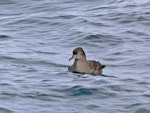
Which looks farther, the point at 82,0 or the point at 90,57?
the point at 82,0

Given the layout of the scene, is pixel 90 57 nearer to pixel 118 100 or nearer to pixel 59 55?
pixel 59 55

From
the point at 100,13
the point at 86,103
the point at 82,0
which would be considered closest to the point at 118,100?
the point at 86,103

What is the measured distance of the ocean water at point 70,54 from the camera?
50.2ft

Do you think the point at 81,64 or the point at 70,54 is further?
the point at 70,54

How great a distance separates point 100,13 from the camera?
25.2 m

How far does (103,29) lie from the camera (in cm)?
2312

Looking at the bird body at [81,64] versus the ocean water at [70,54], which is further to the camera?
the bird body at [81,64]

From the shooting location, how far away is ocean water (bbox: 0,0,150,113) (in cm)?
1529

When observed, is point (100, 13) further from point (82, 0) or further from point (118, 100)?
point (118, 100)

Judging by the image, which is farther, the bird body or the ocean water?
the bird body

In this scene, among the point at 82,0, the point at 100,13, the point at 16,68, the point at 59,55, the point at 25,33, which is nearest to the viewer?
the point at 16,68

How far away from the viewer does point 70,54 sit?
20.3m

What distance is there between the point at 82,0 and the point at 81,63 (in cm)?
894

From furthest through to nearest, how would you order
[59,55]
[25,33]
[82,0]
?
1. [82,0]
2. [25,33]
3. [59,55]
